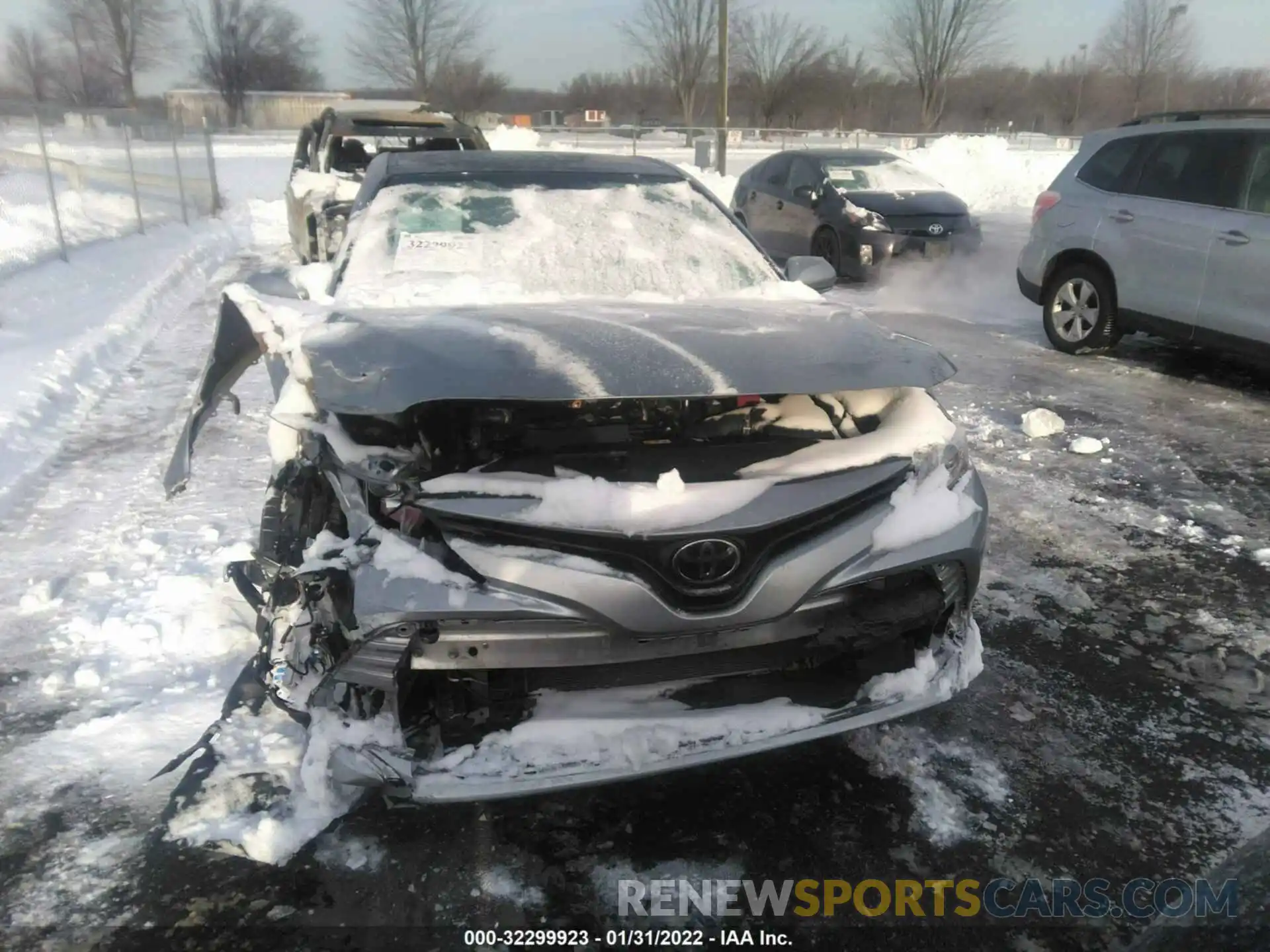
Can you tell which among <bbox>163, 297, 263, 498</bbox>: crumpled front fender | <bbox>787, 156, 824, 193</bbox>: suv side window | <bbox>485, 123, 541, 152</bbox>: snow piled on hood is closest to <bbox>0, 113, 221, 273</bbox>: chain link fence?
<bbox>163, 297, 263, 498</bbox>: crumpled front fender

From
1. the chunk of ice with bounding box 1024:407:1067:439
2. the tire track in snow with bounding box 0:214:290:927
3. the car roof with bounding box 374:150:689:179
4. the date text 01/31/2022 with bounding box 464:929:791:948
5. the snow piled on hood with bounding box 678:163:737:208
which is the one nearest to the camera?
the date text 01/31/2022 with bounding box 464:929:791:948

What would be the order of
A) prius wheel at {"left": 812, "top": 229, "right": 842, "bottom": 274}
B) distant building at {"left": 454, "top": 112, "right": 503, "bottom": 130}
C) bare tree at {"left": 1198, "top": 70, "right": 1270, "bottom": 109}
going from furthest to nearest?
bare tree at {"left": 1198, "top": 70, "right": 1270, "bottom": 109} → distant building at {"left": 454, "top": 112, "right": 503, "bottom": 130} → prius wheel at {"left": 812, "top": 229, "right": 842, "bottom": 274}

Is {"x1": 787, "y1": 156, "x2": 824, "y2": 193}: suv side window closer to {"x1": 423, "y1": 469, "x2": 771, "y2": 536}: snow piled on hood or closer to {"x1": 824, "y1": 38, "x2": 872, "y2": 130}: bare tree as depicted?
{"x1": 423, "y1": 469, "x2": 771, "y2": 536}: snow piled on hood

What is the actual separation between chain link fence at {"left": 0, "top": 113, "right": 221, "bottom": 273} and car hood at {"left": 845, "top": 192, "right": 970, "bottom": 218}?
8.93 meters

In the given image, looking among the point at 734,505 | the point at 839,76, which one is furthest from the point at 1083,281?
the point at 839,76

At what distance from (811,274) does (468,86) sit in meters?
50.3

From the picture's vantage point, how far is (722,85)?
2294cm

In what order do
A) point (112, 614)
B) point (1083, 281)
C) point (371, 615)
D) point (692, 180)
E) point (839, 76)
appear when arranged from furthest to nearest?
1. point (839, 76)
2. point (1083, 281)
3. point (692, 180)
4. point (112, 614)
5. point (371, 615)

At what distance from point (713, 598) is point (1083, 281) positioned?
22.6ft

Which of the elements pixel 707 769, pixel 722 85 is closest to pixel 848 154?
pixel 707 769

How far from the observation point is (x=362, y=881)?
95.1 inches

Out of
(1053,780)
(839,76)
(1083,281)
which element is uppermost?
(839,76)

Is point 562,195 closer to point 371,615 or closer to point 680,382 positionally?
point 680,382

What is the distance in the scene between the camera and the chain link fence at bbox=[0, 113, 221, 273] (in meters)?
10.1
